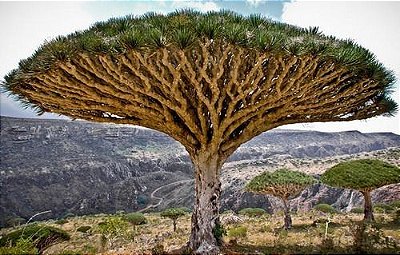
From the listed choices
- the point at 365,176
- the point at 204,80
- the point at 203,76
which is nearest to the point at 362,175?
the point at 365,176

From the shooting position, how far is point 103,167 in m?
67.2

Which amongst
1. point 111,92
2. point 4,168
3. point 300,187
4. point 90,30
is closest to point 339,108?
point 111,92

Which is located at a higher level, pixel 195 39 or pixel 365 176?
pixel 195 39

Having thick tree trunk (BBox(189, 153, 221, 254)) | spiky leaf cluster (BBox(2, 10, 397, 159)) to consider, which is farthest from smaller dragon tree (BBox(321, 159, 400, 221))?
thick tree trunk (BBox(189, 153, 221, 254))

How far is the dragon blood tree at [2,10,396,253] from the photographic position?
5.99m

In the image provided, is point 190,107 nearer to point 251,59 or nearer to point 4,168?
point 251,59

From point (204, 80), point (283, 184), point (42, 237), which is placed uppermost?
point (204, 80)

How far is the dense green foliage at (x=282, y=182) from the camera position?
15.7m

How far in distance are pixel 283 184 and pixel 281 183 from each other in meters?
0.17

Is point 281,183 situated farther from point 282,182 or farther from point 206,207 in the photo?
point 206,207

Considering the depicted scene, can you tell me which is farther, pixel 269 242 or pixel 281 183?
pixel 281 183

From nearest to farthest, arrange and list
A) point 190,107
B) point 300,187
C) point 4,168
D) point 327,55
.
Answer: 1. point 327,55
2. point 190,107
3. point 300,187
4. point 4,168

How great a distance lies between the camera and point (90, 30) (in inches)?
270

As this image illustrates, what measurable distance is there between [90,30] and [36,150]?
64972 millimetres
